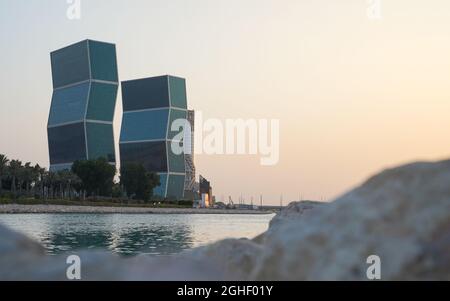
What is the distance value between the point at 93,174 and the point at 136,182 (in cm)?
1595

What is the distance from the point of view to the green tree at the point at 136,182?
138500 mm

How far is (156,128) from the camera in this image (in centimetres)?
18650

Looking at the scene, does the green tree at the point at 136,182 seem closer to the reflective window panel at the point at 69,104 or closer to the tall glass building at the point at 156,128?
the reflective window panel at the point at 69,104

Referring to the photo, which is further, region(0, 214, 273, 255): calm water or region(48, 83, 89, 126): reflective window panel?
region(48, 83, 89, 126): reflective window panel

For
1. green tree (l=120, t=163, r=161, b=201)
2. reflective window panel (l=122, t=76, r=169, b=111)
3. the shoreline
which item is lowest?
the shoreline

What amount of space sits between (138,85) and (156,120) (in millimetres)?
17711

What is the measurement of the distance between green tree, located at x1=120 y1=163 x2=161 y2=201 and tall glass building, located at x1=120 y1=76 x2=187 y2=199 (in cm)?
4272

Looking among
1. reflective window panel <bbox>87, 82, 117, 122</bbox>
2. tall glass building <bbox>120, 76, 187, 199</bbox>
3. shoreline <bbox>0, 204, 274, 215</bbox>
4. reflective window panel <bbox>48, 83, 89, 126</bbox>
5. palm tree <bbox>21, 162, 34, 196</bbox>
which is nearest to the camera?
shoreline <bbox>0, 204, 274, 215</bbox>

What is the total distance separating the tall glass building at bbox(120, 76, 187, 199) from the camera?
186 m

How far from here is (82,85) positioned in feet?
575

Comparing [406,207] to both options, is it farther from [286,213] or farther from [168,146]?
[168,146]

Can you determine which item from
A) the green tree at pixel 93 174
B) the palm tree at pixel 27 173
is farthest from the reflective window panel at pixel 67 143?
the palm tree at pixel 27 173

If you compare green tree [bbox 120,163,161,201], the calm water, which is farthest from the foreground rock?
green tree [bbox 120,163,161,201]

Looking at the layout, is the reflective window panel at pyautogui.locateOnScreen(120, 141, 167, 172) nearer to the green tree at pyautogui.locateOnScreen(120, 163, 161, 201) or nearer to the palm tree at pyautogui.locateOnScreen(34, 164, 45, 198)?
the green tree at pyautogui.locateOnScreen(120, 163, 161, 201)
